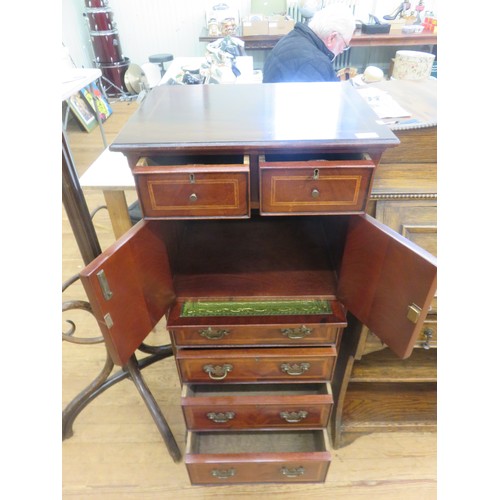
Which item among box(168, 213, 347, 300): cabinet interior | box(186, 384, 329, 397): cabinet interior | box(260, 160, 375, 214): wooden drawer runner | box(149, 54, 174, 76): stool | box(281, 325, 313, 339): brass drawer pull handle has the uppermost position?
box(149, 54, 174, 76): stool

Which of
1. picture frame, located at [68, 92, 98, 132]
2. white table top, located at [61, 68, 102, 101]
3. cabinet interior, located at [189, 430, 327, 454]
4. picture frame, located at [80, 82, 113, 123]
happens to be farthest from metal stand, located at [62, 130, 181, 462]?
picture frame, located at [80, 82, 113, 123]

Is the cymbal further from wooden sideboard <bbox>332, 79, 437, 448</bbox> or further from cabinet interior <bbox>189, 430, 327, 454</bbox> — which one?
cabinet interior <bbox>189, 430, 327, 454</bbox>

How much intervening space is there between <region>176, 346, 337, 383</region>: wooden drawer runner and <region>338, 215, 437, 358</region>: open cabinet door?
18cm

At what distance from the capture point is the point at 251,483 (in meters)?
1.08

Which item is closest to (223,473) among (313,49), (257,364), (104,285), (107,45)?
(257,364)

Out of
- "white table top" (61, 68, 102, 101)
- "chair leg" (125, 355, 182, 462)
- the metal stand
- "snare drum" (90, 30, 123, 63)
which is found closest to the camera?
the metal stand

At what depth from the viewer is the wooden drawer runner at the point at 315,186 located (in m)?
0.65

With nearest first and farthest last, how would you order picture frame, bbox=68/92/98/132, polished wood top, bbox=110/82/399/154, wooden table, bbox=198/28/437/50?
polished wood top, bbox=110/82/399/154 < picture frame, bbox=68/92/98/132 < wooden table, bbox=198/28/437/50

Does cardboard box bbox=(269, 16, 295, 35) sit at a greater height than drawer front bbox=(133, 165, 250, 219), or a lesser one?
greater

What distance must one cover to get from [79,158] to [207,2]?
2.33 meters

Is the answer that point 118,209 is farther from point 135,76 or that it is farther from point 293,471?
point 135,76

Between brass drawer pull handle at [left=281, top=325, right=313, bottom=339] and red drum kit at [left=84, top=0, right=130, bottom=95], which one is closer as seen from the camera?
brass drawer pull handle at [left=281, top=325, right=313, bottom=339]

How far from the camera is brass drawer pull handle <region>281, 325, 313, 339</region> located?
884mm

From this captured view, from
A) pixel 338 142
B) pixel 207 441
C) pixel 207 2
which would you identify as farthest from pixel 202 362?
pixel 207 2
